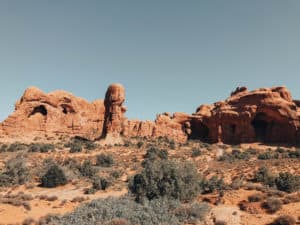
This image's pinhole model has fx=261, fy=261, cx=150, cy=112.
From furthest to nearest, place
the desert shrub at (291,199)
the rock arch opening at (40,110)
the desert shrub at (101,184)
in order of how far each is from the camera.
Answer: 1. the rock arch opening at (40,110)
2. the desert shrub at (101,184)
3. the desert shrub at (291,199)

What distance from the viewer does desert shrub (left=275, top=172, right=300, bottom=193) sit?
16.3 meters

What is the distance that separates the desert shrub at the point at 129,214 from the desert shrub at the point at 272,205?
3309mm

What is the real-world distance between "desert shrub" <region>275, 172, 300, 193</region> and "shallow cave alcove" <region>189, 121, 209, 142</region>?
3680 cm

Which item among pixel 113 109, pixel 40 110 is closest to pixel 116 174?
pixel 113 109

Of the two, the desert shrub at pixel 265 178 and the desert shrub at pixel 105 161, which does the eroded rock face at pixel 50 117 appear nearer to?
the desert shrub at pixel 105 161

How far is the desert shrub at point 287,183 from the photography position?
16297 millimetres

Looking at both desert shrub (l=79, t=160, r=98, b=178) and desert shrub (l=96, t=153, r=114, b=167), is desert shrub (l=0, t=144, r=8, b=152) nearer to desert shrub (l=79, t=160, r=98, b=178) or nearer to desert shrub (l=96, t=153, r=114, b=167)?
desert shrub (l=96, t=153, r=114, b=167)

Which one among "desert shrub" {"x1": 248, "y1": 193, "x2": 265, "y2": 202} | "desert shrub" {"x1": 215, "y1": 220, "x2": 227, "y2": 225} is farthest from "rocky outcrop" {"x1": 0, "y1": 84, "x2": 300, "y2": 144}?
"desert shrub" {"x1": 215, "y1": 220, "x2": 227, "y2": 225}

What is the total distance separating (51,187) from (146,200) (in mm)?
11267

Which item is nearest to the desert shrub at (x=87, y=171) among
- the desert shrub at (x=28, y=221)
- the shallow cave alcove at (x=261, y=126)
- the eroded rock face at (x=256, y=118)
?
the desert shrub at (x=28, y=221)

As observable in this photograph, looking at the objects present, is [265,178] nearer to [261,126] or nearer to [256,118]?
[256,118]

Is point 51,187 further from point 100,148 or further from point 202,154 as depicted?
point 202,154

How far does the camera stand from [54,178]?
73.4 ft

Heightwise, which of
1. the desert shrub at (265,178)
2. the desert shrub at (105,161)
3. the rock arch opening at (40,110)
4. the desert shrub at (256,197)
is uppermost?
the rock arch opening at (40,110)
